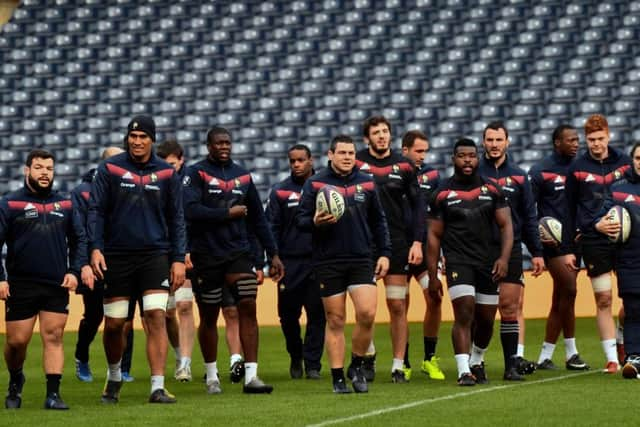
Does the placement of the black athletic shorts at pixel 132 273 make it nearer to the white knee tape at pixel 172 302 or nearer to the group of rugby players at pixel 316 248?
the group of rugby players at pixel 316 248

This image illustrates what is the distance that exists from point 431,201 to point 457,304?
888mm

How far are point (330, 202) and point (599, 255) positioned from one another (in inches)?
117

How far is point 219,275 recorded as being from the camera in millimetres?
11117

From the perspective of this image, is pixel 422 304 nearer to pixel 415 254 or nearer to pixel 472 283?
pixel 415 254

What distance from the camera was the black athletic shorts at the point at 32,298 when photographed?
32.5 feet

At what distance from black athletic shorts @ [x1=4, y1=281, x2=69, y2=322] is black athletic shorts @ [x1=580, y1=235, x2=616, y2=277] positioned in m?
4.78

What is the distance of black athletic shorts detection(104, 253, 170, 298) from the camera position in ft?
33.1

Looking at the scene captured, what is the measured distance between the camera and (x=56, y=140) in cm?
2512

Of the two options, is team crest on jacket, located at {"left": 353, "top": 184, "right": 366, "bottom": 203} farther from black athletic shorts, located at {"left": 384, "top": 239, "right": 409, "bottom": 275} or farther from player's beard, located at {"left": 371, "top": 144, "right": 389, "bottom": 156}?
black athletic shorts, located at {"left": 384, "top": 239, "right": 409, "bottom": 275}

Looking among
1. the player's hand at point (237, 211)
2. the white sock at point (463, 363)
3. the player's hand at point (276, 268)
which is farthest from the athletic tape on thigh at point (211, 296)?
the white sock at point (463, 363)

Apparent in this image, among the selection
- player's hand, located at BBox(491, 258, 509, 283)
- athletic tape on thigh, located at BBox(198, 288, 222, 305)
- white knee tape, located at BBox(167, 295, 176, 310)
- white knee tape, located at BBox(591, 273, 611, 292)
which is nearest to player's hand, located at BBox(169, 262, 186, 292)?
athletic tape on thigh, located at BBox(198, 288, 222, 305)

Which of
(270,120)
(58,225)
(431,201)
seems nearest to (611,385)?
(431,201)

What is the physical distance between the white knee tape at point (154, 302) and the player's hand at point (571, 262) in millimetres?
Answer: 4106

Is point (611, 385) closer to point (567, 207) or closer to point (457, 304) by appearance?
point (457, 304)
